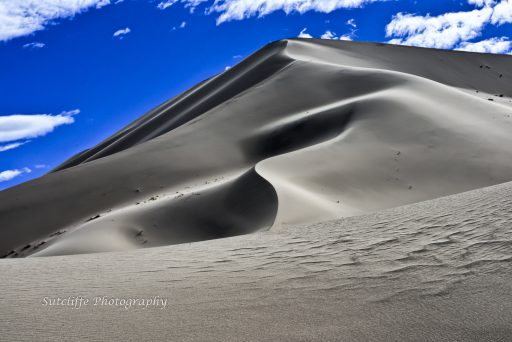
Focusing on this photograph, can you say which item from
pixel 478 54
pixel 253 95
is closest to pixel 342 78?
pixel 253 95

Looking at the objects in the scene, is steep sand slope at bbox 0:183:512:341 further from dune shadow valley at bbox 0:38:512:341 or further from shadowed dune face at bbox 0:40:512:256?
shadowed dune face at bbox 0:40:512:256

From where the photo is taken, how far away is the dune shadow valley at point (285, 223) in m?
3.74

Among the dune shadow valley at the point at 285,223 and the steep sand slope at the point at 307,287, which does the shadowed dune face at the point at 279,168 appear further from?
the steep sand slope at the point at 307,287

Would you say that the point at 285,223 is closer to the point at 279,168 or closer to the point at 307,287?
the point at 279,168

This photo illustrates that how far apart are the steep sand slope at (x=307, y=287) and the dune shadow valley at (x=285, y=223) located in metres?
0.02

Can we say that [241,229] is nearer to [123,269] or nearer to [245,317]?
[123,269]

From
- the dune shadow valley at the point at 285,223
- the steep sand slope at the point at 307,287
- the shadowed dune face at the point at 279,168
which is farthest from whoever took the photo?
the shadowed dune face at the point at 279,168

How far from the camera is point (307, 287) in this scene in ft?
14.6

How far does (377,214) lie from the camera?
812 cm

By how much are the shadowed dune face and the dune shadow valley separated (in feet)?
0.23

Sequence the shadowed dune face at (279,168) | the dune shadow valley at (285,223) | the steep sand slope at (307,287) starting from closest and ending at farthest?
the steep sand slope at (307,287) → the dune shadow valley at (285,223) → the shadowed dune face at (279,168)

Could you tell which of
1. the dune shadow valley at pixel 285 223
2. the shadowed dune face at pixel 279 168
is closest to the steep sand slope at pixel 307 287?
the dune shadow valley at pixel 285 223

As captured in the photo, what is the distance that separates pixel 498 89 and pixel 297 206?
100ft

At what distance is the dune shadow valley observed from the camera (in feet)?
12.3
